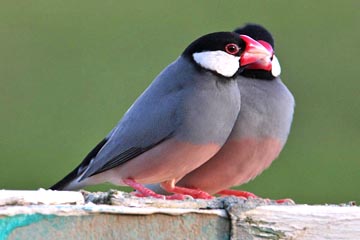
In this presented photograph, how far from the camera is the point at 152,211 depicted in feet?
6.49

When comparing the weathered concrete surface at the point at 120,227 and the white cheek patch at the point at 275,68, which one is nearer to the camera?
the weathered concrete surface at the point at 120,227

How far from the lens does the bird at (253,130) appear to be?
3021 mm

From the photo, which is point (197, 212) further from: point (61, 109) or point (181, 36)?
point (181, 36)

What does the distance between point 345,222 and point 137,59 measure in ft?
14.1

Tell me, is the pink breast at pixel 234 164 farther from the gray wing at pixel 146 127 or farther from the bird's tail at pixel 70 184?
the bird's tail at pixel 70 184

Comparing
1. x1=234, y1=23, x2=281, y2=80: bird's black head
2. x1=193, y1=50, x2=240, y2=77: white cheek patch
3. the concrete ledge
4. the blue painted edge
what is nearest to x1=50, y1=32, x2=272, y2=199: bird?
x1=193, y1=50, x2=240, y2=77: white cheek patch

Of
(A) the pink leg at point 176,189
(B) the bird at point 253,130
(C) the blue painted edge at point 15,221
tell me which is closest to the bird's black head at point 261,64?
(B) the bird at point 253,130

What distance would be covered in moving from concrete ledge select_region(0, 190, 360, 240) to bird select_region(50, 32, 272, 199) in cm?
77

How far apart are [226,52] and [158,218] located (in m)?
1.04

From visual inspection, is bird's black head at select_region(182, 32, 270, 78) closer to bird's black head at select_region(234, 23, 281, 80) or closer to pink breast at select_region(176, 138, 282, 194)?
bird's black head at select_region(234, 23, 281, 80)

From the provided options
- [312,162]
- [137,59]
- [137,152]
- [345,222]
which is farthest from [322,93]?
[345,222]

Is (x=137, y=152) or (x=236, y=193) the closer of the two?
(x=137, y=152)

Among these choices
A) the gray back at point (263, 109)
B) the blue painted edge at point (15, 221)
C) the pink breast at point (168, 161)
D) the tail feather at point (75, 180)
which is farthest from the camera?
the tail feather at point (75, 180)

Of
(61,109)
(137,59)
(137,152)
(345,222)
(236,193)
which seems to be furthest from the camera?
(137,59)
